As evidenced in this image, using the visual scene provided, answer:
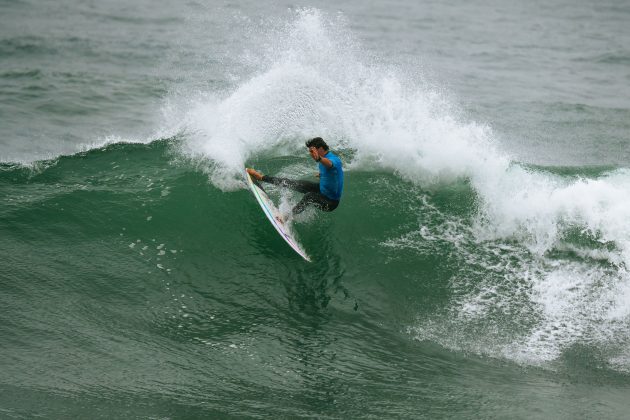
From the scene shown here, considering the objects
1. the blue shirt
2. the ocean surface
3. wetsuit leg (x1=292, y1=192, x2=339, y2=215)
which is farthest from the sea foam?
the blue shirt

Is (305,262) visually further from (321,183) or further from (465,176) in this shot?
(465,176)

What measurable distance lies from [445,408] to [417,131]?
6.39 meters

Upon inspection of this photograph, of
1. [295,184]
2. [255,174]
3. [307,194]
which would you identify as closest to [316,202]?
[307,194]

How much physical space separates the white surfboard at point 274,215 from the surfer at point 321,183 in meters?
0.18

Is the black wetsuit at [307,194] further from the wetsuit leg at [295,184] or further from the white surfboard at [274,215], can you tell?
the white surfboard at [274,215]

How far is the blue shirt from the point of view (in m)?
8.91

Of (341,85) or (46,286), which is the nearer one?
(46,286)

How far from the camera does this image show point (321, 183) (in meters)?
9.14

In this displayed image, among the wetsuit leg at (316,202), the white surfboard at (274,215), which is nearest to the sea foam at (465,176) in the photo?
the white surfboard at (274,215)

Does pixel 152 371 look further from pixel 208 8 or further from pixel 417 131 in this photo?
pixel 208 8

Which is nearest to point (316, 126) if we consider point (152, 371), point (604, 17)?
point (152, 371)

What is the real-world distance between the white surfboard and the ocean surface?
0.73ft

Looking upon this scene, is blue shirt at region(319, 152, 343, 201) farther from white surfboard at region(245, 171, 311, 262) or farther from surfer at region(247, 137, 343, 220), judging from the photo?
white surfboard at region(245, 171, 311, 262)

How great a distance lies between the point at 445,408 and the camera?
6.63m
